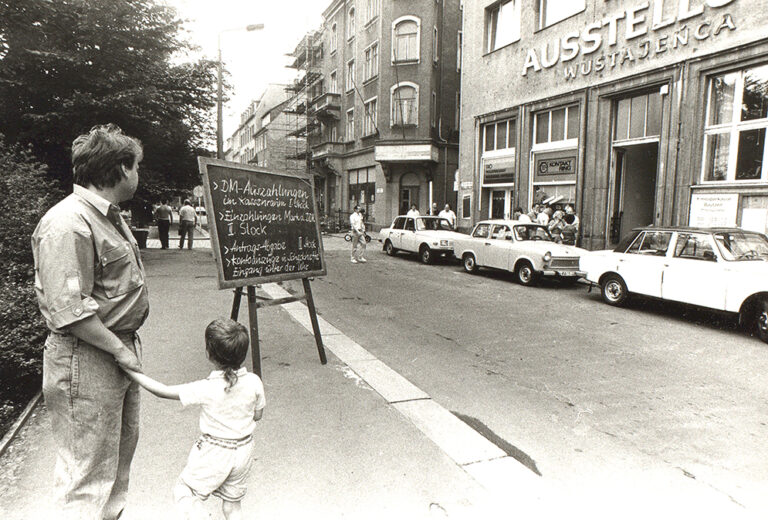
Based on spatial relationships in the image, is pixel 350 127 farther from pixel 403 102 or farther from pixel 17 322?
pixel 17 322

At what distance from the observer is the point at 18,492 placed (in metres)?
3.00

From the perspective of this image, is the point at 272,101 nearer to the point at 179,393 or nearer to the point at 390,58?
the point at 390,58

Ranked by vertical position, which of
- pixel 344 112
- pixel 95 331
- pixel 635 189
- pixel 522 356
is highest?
pixel 344 112

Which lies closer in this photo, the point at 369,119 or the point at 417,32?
the point at 417,32

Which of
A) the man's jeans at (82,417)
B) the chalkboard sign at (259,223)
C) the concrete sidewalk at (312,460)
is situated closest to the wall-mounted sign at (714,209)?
the chalkboard sign at (259,223)

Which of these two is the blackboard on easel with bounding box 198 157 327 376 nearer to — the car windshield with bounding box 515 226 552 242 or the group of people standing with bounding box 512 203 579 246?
the car windshield with bounding box 515 226 552 242

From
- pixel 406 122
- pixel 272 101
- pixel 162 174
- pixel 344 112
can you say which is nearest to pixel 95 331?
pixel 162 174

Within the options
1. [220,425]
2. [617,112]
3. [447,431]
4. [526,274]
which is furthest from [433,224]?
[220,425]

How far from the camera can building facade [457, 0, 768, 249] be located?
1213 centimetres

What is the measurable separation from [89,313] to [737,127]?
1433cm

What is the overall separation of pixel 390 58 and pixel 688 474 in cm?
2845

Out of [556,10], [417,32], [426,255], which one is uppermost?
[417,32]

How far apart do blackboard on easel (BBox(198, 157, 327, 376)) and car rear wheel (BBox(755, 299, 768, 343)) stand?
20.0 feet

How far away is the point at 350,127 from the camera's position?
114 feet
